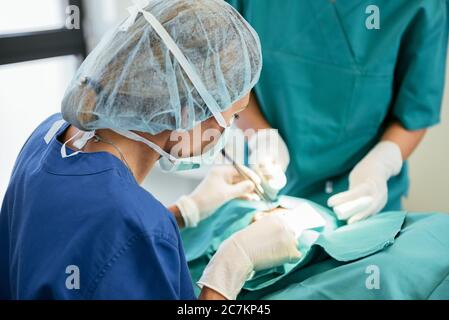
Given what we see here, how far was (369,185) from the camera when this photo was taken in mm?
1366

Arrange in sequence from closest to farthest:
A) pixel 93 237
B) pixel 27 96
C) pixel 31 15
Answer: pixel 93 237, pixel 27 96, pixel 31 15

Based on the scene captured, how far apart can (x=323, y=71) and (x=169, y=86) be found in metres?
0.65

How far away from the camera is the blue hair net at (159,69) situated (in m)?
0.89

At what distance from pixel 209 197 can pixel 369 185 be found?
46cm

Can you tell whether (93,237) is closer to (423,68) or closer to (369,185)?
(369,185)

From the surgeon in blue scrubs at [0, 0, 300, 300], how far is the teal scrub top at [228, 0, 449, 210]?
0.41m

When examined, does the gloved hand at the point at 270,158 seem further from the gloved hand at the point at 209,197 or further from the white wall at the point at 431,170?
the white wall at the point at 431,170

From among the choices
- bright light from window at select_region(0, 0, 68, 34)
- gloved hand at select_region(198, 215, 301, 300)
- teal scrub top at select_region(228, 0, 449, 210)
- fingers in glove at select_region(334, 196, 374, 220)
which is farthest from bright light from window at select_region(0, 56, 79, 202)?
fingers in glove at select_region(334, 196, 374, 220)

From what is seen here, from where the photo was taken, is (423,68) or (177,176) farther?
(177,176)

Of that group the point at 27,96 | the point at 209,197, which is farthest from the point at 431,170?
the point at 27,96

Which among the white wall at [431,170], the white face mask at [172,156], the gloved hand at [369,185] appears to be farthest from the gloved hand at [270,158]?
the white wall at [431,170]

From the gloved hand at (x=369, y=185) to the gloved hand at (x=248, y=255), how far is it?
0.22m

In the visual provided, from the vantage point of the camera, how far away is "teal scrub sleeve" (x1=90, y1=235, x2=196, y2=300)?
0.82m
